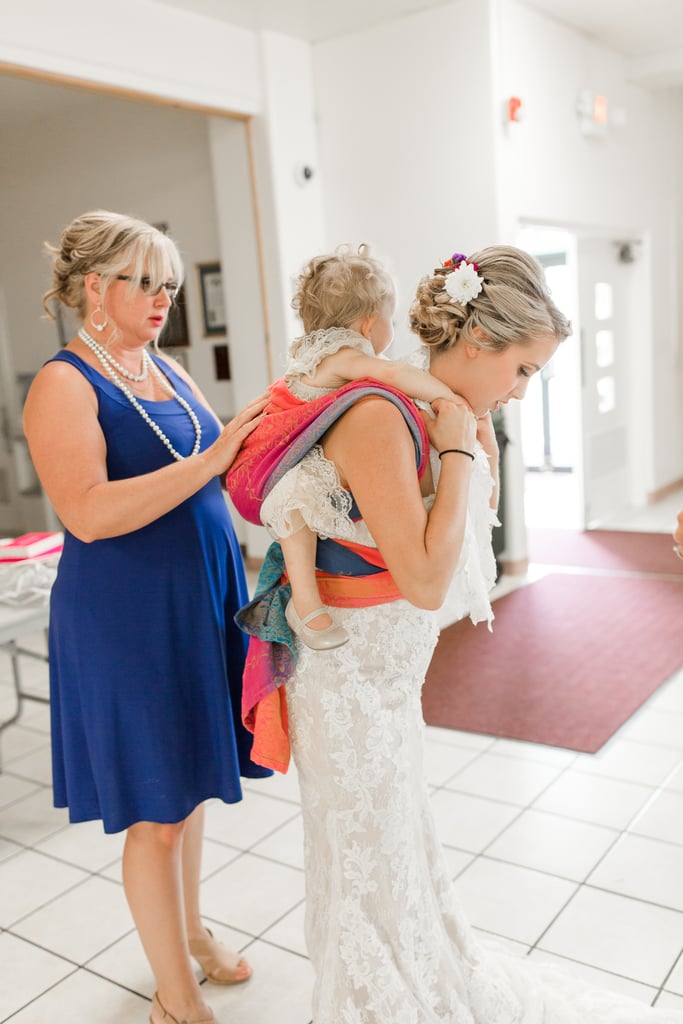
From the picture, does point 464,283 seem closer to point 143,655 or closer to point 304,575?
point 304,575

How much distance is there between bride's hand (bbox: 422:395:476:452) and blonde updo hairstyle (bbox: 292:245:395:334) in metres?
0.22

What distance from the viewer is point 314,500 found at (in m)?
1.58

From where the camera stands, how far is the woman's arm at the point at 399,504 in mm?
1509

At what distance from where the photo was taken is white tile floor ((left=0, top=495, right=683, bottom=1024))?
7.34 feet

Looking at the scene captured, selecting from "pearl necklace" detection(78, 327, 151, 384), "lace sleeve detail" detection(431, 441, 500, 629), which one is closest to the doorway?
"pearl necklace" detection(78, 327, 151, 384)

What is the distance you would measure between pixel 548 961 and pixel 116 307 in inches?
70.7

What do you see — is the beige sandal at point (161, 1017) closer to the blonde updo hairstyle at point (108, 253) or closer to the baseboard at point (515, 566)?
the blonde updo hairstyle at point (108, 253)

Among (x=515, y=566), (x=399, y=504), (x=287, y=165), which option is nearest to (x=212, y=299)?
(x=287, y=165)

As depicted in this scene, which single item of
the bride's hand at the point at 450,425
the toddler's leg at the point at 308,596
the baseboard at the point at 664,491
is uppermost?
the bride's hand at the point at 450,425

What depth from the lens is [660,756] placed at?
3.30 metres

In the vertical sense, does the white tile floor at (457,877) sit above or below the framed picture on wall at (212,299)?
below

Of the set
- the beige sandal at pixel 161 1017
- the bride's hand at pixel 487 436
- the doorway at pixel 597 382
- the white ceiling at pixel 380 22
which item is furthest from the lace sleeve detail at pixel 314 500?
the doorway at pixel 597 382

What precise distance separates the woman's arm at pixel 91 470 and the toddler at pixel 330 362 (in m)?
0.15

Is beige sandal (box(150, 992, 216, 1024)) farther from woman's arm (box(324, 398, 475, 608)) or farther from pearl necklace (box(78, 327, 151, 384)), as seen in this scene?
pearl necklace (box(78, 327, 151, 384))
